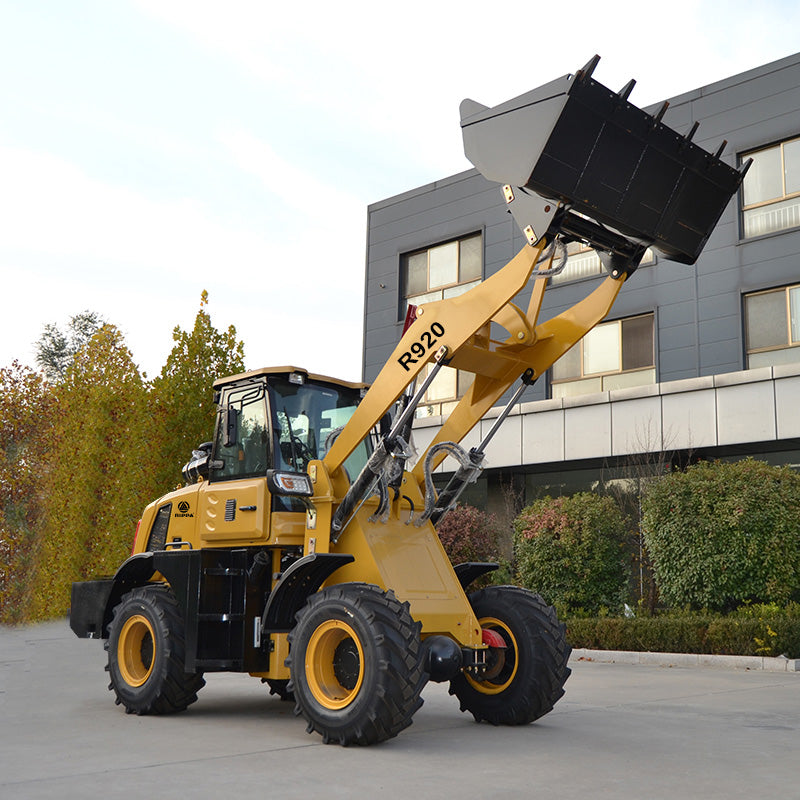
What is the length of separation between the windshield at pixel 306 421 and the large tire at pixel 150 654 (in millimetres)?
1779

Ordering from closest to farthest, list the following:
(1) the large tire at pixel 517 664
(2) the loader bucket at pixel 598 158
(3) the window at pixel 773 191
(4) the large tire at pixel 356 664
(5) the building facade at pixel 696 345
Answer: (2) the loader bucket at pixel 598 158 → (4) the large tire at pixel 356 664 → (1) the large tire at pixel 517 664 → (5) the building facade at pixel 696 345 → (3) the window at pixel 773 191

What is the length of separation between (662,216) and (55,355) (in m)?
45.0

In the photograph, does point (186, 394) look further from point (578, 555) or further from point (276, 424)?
point (276, 424)

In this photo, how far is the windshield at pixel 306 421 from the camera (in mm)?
8789

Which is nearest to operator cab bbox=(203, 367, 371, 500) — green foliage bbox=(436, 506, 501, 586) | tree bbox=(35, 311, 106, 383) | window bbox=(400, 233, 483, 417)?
green foliage bbox=(436, 506, 501, 586)

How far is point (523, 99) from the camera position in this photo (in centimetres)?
687

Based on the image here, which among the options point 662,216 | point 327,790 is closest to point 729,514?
point 662,216

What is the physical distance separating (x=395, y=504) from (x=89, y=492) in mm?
16455

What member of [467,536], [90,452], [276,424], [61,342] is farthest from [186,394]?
[61,342]

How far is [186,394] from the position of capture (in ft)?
66.7

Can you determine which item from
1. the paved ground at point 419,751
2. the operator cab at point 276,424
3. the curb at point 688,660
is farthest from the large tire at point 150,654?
the curb at point 688,660

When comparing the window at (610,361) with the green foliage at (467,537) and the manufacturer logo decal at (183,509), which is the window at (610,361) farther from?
the manufacturer logo decal at (183,509)

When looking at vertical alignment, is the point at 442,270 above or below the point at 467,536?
above

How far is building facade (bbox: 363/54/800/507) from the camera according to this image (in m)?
20.3
